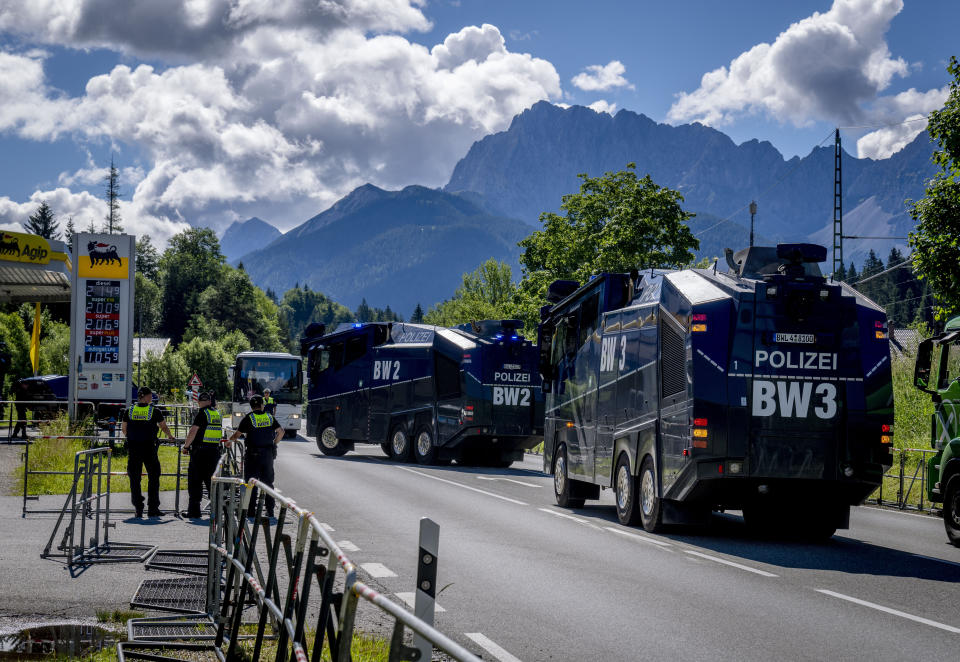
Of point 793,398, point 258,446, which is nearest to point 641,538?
point 793,398

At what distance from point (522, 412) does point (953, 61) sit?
14404 millimetres

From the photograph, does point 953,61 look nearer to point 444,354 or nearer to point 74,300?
Answer: point 444,354

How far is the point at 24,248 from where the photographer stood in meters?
40.4

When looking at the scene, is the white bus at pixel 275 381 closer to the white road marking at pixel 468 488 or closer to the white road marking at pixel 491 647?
the white road marking at pixel 468 488

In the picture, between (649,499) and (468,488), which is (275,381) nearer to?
(468,488)

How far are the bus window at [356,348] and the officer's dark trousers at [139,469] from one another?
56.8ft

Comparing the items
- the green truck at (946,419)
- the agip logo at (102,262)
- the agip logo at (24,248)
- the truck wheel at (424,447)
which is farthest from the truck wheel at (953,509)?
the agip logo at (24,248)

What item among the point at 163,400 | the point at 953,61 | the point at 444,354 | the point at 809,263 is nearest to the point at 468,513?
the point at 809,263

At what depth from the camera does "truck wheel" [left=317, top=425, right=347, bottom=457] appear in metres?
35.1

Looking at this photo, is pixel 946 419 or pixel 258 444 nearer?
pixel 946 419

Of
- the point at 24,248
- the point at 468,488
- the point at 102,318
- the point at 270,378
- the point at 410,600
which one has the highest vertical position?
the point at 24,248

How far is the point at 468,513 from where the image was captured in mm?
17094

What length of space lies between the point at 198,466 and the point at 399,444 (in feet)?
51.4

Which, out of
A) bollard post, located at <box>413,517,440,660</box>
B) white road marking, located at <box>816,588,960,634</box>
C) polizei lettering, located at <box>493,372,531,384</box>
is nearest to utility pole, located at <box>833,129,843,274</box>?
polizei lettering, located at <box>493,372,531,384</box>
